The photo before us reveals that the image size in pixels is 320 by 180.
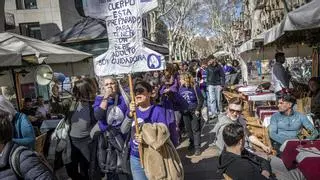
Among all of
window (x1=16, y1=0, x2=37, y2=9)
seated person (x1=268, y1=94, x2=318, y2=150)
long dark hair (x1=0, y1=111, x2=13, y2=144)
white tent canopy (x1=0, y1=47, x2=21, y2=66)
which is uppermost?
window (x1=16, y1=0, x2=37, y2=9)

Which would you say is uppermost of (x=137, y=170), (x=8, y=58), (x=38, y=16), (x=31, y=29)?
(x=38, y=16)

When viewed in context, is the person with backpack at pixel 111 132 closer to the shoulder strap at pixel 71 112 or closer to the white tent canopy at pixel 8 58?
the shoulder strap at pixel 71 112

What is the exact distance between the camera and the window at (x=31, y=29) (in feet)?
117

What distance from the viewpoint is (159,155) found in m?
4.07

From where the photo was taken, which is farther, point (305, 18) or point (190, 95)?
point (190, 95)

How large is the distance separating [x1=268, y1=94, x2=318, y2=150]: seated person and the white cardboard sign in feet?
7.05

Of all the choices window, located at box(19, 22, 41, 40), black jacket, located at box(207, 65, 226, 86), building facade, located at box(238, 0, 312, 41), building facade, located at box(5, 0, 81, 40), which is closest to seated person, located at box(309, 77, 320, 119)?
black jacket, located at box(207, 65, 226, 86)

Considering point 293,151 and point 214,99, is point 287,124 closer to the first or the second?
point 293,151

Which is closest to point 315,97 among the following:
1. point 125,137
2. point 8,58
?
point 125,137

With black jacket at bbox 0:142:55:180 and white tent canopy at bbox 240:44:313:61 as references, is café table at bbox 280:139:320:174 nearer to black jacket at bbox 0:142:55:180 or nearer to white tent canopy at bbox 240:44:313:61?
black jacket at bbox 0:142:55:180

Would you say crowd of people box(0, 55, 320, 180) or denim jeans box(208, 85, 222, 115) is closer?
crowd of people box(0, 55, 320, 180)

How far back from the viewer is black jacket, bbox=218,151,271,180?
3.48 m

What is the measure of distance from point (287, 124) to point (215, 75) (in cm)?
710

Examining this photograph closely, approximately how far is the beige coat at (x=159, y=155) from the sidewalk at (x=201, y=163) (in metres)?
2.60
